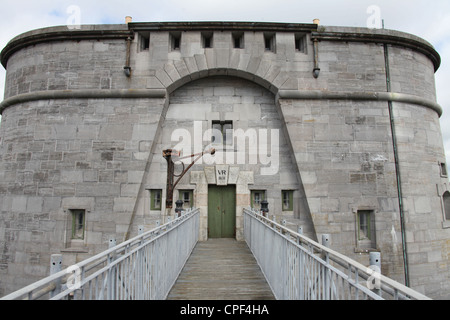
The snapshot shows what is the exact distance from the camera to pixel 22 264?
9.10 meters

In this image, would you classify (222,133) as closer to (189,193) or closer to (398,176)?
(189,193)

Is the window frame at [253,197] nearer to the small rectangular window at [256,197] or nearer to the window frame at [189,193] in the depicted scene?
the small rectangular window at [256,197]

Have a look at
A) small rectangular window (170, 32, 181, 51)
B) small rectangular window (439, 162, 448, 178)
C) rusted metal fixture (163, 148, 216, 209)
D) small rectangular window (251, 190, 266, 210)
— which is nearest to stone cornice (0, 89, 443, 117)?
small rectangular window (170, 32, 181, 51)

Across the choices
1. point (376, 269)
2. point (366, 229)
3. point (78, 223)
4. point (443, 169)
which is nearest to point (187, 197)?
point (78, 223)

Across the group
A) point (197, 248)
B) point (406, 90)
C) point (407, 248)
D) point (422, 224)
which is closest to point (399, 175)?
point (422, 224)

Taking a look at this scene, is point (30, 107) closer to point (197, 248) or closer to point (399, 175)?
point (197, 248)

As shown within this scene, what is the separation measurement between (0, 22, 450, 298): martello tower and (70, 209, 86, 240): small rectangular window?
4cm

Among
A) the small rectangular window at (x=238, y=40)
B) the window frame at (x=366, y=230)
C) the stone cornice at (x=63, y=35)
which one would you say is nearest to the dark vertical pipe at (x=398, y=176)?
the window frame at (x=366, y=230)

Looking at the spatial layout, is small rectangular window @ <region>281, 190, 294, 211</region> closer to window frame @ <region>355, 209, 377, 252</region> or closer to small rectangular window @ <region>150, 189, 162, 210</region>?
window frame @ <region>355, 209, 377, 252</region>

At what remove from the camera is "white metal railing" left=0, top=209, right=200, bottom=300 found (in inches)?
78.9

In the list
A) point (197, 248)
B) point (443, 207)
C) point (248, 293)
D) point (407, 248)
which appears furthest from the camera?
point (443, 207)

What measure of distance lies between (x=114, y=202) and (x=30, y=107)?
15.8 ft

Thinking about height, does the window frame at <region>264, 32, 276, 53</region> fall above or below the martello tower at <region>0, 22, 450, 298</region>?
above

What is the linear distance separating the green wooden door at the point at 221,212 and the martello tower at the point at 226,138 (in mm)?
52
